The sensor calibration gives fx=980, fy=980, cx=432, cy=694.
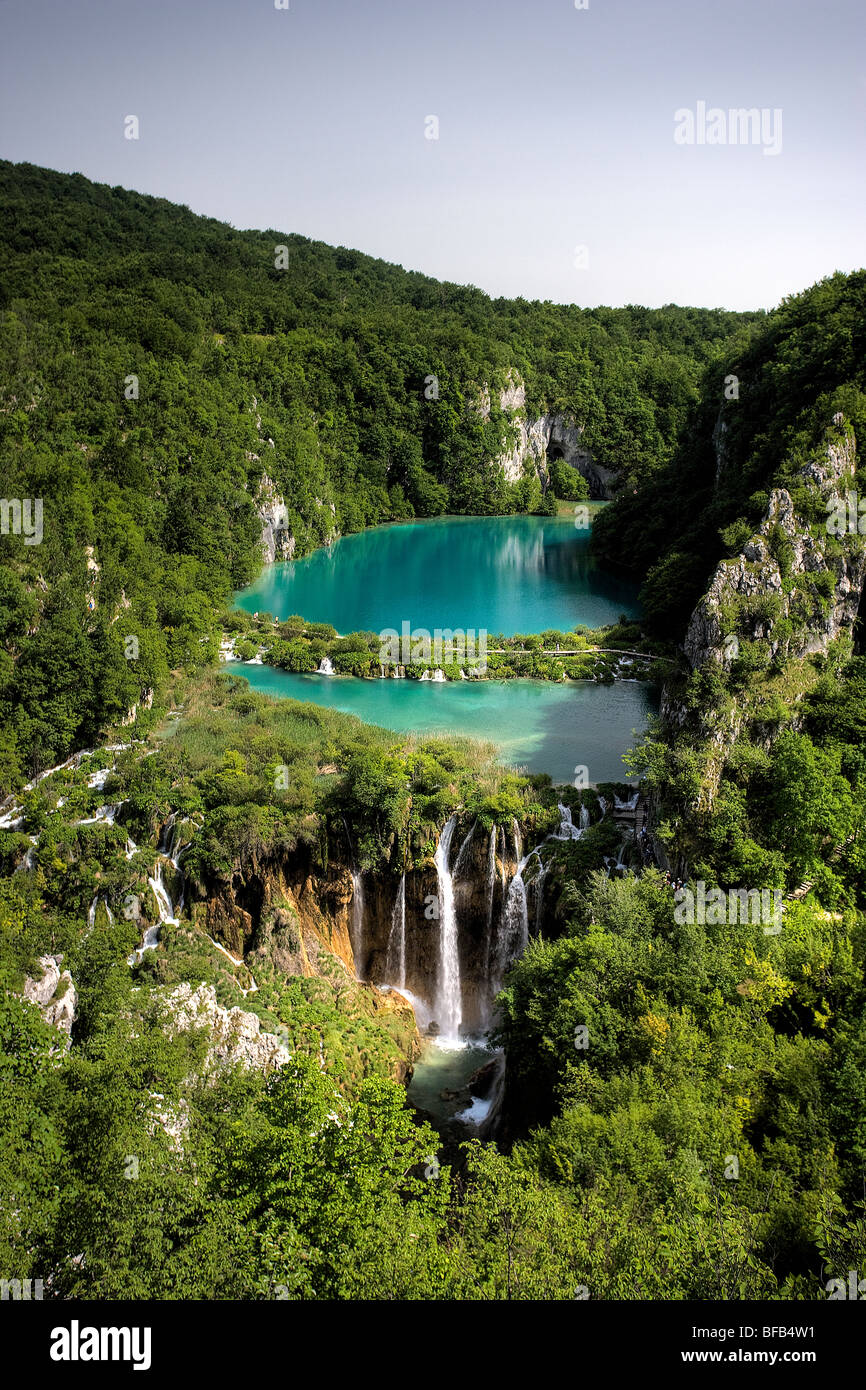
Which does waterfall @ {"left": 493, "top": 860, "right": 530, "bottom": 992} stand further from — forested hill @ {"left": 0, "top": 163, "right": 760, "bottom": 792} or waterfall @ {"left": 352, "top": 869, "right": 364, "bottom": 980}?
forested hill @ {"left": 0, "top": 163, "right": 760, "bottom": 792}

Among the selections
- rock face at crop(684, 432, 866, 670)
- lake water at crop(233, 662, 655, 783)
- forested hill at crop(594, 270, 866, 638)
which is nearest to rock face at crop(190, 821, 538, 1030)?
lake water at crop(233, 662, 655, 783)

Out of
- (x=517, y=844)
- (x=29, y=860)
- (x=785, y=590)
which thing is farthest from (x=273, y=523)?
(x=517, y=844)

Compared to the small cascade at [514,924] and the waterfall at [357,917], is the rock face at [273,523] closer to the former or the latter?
the waterfall at [357,917]

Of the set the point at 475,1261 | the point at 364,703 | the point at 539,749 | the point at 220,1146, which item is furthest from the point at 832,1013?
the point at 364,703

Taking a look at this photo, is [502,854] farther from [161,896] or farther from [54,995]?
[54,995]

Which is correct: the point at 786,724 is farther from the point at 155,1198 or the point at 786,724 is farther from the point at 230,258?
the point at 230,258

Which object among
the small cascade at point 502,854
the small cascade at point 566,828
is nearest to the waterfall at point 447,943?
the small cascade at point 502,854
